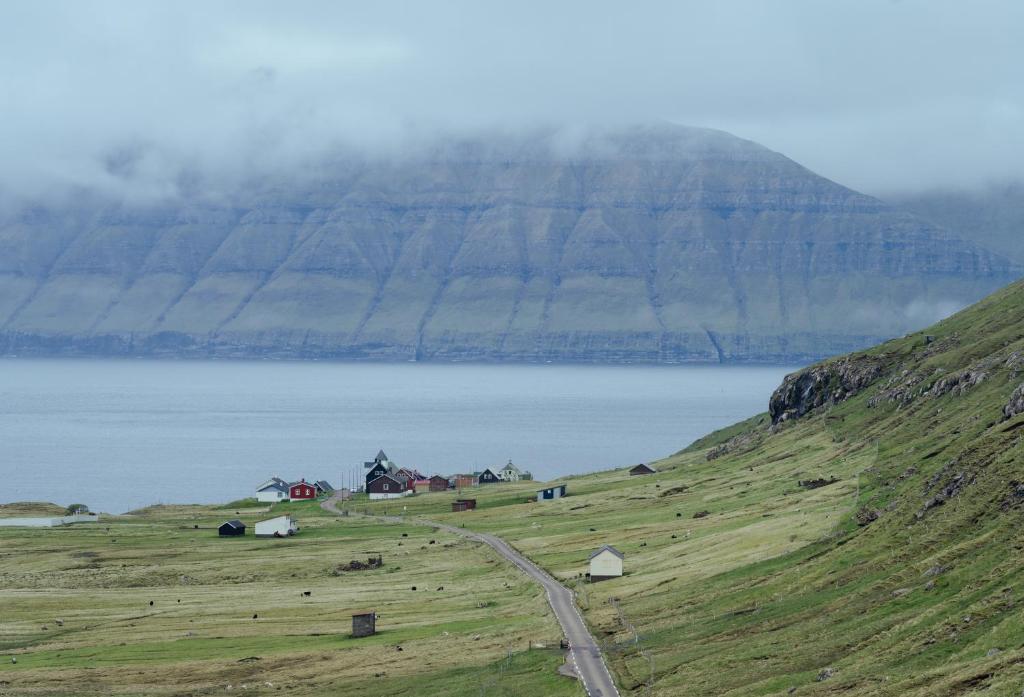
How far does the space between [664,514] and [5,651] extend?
6181 cm

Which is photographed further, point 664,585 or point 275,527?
point 275,527

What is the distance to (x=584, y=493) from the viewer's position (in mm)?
179000

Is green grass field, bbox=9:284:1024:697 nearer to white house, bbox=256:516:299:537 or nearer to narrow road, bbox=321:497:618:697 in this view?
narrow road, bbox=321:497:618:697

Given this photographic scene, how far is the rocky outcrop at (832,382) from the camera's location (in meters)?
183

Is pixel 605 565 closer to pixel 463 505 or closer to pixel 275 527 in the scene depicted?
pixel 275 527

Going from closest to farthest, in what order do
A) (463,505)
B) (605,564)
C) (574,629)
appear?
(574,629) → (605,564) → (463,505)

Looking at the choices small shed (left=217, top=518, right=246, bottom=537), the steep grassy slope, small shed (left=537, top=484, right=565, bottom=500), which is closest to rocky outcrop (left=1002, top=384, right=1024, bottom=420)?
the steep grassy slope

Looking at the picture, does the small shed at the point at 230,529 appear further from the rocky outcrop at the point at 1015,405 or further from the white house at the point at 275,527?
the rocky outcrop at the point at 1015,405

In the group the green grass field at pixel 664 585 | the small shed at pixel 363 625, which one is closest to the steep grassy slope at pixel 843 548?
the green grass field at pixel 664 585

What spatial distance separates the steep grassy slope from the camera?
61844 mm

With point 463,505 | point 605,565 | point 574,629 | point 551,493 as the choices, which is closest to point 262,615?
point 605,565

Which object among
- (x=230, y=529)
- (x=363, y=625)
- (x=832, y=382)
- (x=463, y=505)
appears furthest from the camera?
(x=832, y=382)

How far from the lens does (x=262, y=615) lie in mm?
105312

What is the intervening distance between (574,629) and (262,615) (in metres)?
26.9
